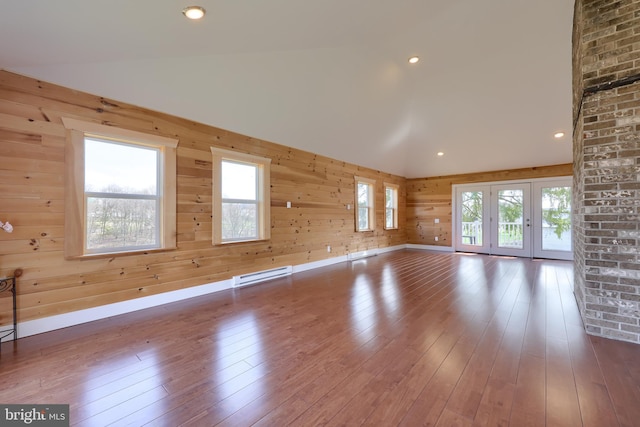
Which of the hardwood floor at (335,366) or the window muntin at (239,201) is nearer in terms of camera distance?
the hardwood floor at (335,366)

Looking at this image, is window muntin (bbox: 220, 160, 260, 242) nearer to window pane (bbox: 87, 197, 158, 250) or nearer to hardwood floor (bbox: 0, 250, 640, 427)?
window pane (bbox: 87, 197, 158, 250)

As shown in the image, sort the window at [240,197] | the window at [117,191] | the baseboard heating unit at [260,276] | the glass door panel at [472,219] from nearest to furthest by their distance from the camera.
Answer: the window at [117,191]
the window at [240,197]
the baseboard heating unit at [260,276]
the glass door panel at [472,219]

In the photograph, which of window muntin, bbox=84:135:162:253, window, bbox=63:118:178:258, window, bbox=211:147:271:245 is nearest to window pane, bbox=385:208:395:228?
window, bbox=211:147:271:245

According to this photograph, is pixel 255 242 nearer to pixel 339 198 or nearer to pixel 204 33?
pixel 339 198

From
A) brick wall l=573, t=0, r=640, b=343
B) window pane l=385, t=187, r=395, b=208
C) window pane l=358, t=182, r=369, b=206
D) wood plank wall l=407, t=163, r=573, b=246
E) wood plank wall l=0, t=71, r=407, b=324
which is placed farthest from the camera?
window pane l=385, t=187, r=395, b=208

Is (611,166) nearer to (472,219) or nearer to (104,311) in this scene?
(104,311)

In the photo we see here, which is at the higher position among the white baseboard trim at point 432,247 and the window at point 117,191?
the window at point 117,191

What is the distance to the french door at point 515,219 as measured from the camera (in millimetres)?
6684

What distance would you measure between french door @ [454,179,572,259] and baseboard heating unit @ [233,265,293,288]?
5602 millimetres

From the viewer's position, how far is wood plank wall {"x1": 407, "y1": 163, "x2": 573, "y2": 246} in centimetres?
793

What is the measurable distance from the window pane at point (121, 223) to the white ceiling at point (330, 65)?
1197 mm
